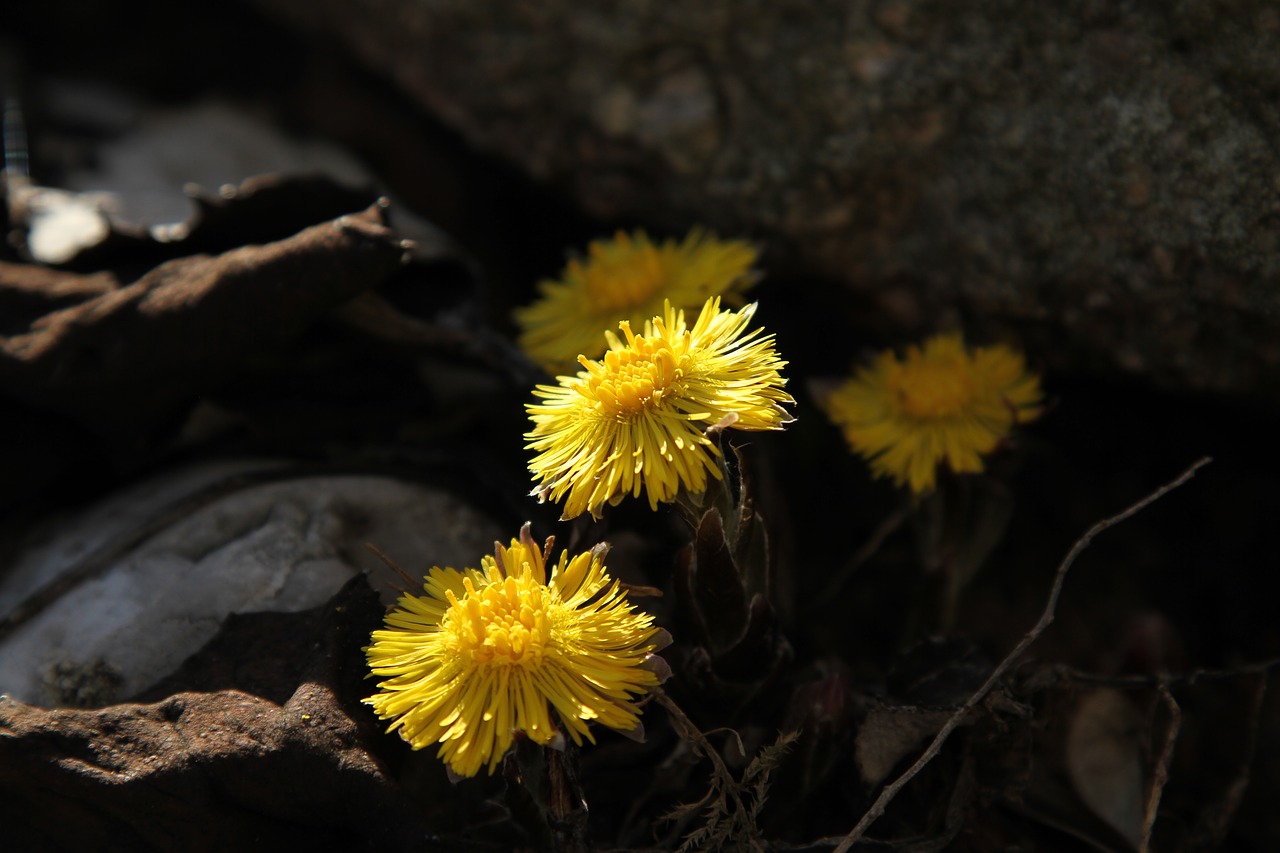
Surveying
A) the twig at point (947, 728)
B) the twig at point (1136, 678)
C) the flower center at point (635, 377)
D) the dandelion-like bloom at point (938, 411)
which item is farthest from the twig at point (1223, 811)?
the flower center at point (635, 377)

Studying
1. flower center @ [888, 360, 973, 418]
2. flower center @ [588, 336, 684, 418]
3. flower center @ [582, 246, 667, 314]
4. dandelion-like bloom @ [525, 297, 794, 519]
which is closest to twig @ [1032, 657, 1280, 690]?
flower center @ [888, 360, 973, 418]

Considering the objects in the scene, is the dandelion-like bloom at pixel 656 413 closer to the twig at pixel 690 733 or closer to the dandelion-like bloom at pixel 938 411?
the twig at pixel 690 733

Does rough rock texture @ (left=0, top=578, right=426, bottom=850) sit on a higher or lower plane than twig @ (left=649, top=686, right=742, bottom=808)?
lower

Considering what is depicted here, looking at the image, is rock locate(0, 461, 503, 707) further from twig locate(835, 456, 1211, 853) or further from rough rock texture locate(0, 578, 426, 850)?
twig locate(835, 456, 1211, 853)

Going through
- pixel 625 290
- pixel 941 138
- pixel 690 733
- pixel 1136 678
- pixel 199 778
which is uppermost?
pixel 941 138

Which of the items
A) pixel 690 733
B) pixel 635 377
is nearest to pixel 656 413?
pixel 635 377

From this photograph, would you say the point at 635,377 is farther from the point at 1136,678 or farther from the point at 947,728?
the point at 1136,678
